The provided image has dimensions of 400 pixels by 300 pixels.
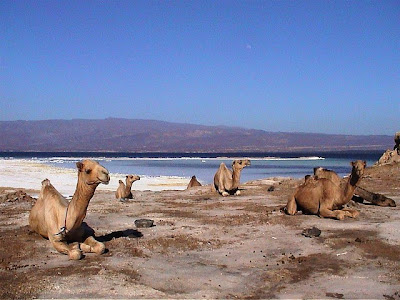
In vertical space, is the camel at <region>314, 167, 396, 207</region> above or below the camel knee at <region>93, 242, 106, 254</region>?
above

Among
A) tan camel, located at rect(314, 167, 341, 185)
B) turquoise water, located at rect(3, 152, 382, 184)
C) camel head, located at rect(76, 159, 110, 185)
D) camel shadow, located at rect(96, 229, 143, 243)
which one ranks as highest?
camel head, located at rect(76, 159, 110, 185)

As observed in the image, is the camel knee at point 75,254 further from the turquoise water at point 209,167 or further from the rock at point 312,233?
the turquoise water at point 209,167

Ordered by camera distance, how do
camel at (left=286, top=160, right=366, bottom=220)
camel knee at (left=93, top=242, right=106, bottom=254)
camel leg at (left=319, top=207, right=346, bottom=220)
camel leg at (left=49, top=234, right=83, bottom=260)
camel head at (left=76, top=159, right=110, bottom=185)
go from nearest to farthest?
camel head at (left=76, top=159, right=110, bottom=185)
camel leg at (left=49, top=234, right=83, bottom=260)
camel knee at (left=93, top=242, right=106, bottom=254)
camel leg at (left=319, top=207, right=346, bottom=220)
camel at (left=286, top=160, right=366, bottom=220)

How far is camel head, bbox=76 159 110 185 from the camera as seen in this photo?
8.16 m

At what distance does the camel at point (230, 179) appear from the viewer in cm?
2012

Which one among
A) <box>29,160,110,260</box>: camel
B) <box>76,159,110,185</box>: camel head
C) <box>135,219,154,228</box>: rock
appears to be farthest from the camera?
<box>135,219,154,228</box>: rock

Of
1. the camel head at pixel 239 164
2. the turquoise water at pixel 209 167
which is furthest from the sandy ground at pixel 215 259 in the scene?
the turquoise water at pixel 209 167

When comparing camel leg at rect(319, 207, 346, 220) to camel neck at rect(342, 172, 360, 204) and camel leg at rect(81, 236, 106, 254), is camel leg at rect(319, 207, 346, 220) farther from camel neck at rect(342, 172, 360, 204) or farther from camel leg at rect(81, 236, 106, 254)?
camel leg at rect(81, 236, 106, 254)

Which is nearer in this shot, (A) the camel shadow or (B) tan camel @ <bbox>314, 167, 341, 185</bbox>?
(A) the camel shadow

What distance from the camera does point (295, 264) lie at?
8.27 metres

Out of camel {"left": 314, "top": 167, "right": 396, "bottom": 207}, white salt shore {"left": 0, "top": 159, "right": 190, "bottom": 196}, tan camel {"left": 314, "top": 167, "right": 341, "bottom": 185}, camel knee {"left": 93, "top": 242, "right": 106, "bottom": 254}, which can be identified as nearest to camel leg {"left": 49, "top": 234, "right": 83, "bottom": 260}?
camel knee {"left": 93, "top": 242, "right": 106, "bottom": 254}

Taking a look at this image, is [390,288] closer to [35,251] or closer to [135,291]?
[135,291]

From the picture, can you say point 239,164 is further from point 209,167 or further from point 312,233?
point 209,167

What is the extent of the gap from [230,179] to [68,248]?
1212cm
